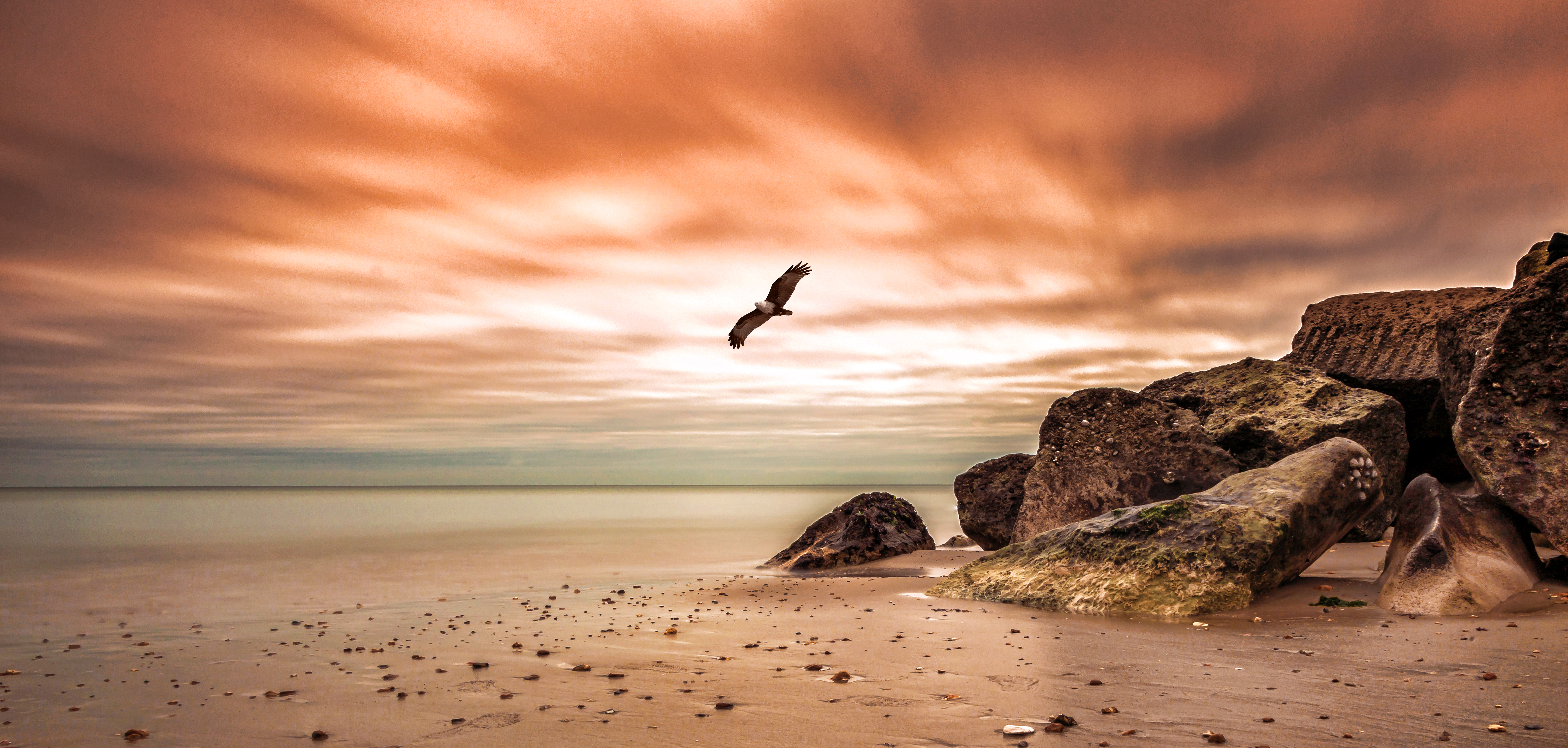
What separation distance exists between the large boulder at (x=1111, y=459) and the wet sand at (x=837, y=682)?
8.24 feet

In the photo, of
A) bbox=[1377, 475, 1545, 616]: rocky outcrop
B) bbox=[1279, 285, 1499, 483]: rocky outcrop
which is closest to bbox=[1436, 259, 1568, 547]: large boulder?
bbox=[1377, 475, 1545, 616]: rocky outcrop

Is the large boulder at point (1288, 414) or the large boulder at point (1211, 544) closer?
the large boulder at point (1211, 544)

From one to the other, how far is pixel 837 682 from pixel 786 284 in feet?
27.2

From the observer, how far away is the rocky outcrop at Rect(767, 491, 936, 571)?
550 inches

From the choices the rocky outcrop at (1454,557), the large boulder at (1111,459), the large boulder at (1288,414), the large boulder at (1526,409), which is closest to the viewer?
the rocky outcrop at (1454,557)

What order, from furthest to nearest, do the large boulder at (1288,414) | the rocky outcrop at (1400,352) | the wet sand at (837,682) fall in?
the rocky outcrop at (1400,352) < the large boulder at (1288,414) < the wet sand at (837,682)

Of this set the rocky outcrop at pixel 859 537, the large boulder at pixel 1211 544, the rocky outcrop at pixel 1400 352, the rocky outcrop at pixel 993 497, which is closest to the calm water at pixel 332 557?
the rocky outcrop at pixel 859 537

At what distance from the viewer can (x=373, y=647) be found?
7.69 meters

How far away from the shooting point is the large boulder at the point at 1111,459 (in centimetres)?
1103

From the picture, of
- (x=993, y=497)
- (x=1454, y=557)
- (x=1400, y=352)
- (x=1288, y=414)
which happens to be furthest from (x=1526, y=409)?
(x=993, y=497)

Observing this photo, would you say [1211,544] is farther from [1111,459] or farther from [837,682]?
[837,682]

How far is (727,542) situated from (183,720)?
17.9 metres

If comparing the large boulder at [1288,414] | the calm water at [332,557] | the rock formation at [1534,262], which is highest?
the rock formation at [1534,262]

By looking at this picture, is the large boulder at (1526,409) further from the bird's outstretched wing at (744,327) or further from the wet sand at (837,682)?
the bird's outstretched wing at (744,327)
